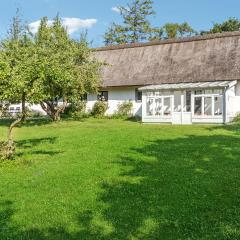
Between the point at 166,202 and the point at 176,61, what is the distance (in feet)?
89.4

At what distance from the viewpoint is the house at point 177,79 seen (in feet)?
95.3

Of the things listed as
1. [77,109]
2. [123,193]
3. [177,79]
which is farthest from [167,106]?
[123,193]

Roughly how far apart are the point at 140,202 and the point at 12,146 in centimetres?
603

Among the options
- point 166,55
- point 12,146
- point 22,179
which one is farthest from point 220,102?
point 22,179

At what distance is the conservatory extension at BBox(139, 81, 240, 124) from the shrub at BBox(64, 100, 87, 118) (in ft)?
27.1

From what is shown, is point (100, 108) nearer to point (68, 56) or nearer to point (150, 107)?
point (150, 107)

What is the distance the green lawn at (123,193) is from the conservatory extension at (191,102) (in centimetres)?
1366

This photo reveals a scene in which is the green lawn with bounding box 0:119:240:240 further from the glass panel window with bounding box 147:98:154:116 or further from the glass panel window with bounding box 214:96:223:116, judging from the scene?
the glass panel window with bounding box 147:98:154:116

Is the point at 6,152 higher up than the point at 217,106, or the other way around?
the point at 217,106

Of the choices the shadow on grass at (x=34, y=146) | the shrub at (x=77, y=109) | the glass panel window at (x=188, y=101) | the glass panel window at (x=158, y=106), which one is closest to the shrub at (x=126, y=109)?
the shrub at (x=77, y=109)

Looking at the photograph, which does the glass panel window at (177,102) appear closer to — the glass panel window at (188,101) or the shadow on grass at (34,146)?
the glass panel window at (188,101)

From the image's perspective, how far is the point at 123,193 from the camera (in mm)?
9336

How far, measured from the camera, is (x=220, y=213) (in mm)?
7914

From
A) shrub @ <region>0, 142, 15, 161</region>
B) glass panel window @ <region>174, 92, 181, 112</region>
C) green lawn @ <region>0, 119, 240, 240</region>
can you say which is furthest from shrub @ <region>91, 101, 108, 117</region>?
shrub @ <region>0, 142, 15, 161</region>
